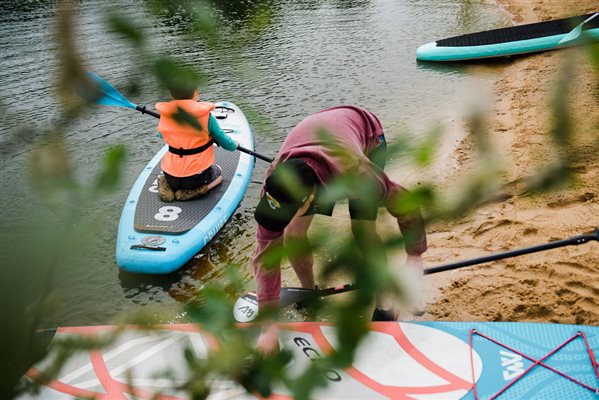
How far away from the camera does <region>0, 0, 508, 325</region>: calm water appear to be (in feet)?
2.37

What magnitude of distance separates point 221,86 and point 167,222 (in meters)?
4.10

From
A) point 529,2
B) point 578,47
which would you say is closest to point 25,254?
point 578,47

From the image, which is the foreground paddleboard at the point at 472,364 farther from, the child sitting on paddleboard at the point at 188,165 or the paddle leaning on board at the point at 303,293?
the child sitting on paddleboard at the point at 188,165

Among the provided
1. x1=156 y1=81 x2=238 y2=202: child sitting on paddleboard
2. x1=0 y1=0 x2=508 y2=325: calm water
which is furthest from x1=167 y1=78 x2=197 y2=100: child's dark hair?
x1=156 y1=81 x2=238 y2=202: child sitting on paddleboard

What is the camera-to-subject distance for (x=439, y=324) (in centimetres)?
346

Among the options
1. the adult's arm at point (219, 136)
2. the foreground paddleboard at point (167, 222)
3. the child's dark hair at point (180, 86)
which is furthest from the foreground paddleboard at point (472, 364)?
the adult's arm at point (219, 136)

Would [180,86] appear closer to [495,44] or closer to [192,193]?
[192,193]

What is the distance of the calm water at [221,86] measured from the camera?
2.37 feet

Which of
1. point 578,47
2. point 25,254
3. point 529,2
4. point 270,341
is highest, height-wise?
point 578,47

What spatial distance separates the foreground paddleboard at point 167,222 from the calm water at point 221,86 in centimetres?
18

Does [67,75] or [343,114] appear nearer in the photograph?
[67,75]

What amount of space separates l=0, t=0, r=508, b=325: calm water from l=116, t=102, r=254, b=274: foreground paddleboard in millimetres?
180

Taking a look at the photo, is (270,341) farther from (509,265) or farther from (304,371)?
(509,265)

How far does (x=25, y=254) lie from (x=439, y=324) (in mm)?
3187
